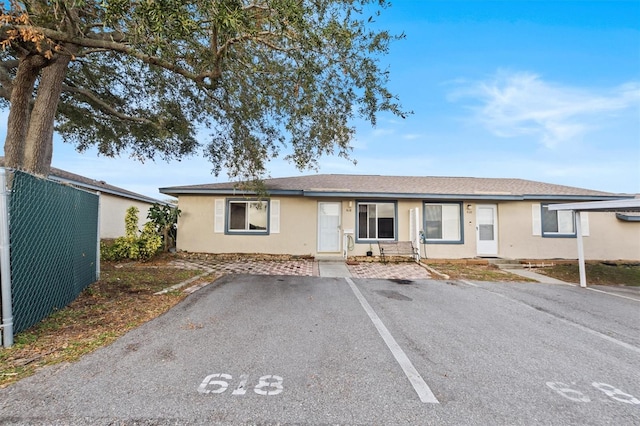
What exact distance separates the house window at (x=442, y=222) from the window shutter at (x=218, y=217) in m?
8.32

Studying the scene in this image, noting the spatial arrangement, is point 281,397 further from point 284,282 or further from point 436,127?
point 436,127

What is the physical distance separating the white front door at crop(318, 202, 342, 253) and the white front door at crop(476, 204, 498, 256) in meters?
5.81

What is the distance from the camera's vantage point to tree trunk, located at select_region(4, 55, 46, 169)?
252 inches

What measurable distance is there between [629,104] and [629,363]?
1358 centimetres

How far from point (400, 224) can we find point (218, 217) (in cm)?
742

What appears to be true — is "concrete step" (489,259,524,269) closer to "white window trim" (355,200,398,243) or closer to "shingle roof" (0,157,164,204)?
"white window trim" (355,200,398,243)

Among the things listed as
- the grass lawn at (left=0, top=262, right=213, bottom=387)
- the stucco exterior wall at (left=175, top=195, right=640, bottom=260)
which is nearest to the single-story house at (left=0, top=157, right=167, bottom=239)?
the stucco exterior wall at (left=175, top=195, right=640, bottom=260)

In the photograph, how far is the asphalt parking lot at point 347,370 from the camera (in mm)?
2193

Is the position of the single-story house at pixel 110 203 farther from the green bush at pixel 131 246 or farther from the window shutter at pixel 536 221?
the window shutter at pixel 536 221

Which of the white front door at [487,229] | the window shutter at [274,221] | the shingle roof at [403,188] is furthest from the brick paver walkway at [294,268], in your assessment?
the white front door at [487,229]

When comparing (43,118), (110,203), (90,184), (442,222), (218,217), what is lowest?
(442,222)

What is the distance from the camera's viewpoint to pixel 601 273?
10195mm

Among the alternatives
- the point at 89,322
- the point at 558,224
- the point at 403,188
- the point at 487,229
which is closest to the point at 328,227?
the point at 403,188

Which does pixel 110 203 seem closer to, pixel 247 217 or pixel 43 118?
pixel 247 217
